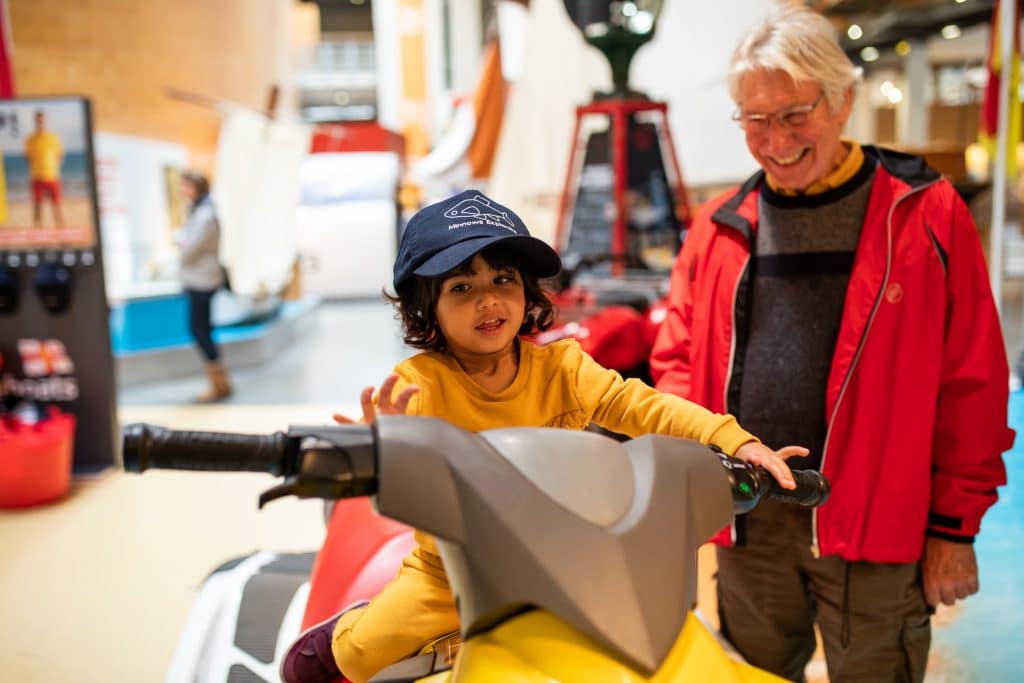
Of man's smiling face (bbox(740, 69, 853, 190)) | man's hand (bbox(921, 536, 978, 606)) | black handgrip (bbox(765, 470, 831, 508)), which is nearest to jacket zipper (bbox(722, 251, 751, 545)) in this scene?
man's smiling face (bbox(740, 69, 853, 190))

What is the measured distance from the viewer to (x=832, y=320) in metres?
1.46

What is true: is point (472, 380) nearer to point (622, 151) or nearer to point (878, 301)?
point (878, 301)

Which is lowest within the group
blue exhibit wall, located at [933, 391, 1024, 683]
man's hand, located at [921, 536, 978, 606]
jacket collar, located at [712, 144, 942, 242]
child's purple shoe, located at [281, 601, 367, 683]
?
blue exhibit wall, located at [933, 391, 1024, 683]

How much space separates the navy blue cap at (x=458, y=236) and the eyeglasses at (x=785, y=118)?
507mm

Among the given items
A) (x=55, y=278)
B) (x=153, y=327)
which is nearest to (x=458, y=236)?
(x=55, y=278)

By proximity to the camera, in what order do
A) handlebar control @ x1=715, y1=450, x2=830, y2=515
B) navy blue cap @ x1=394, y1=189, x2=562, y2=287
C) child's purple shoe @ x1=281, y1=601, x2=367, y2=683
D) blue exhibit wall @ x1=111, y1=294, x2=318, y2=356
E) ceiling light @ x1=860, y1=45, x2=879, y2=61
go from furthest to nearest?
blue exhibit wall @ x1=111, y1=294, x2=318, y2=356 → ceiling light @ x1=860, y1=45, x2=879, y2=61 → child's purple shoe @ x1=281, y1=601, x2=367, y2=683 → navy blue cap @ x1=394, y1=189, x2=562, y2=287 → handlebar control @ x1=715, y1=450, x2=830, y2=515

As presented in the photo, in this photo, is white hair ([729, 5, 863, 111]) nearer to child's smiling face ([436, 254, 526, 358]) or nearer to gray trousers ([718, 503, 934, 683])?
child's smiling face ([436, 254, 526, 358])

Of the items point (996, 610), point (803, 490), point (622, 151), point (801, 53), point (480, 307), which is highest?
point (622, 151)

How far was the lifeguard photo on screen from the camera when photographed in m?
4.29

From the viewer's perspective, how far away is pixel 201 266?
6484 mm

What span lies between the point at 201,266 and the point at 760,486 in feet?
20.3

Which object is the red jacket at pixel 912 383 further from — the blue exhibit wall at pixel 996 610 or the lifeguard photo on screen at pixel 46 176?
the lifeguard photo on screen at pixel 46 176

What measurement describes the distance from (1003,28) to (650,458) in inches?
128

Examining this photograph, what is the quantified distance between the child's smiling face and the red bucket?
3.67 meters
